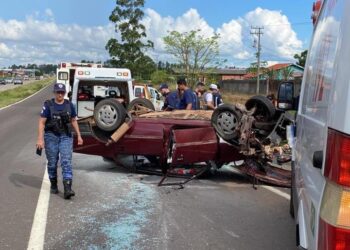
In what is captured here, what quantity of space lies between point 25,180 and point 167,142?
95.4 inches

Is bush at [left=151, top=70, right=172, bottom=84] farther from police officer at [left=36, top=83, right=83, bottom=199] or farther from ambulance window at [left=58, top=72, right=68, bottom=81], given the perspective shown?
police officer at [left=36, top=83, right=83, bottom=199]

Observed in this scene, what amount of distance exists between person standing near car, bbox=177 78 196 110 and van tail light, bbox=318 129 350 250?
8257 mm

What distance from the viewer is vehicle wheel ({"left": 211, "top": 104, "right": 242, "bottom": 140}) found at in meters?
8.34

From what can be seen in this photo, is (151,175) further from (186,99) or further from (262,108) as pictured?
(262,108)

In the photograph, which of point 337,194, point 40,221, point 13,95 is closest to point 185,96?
point 40,221

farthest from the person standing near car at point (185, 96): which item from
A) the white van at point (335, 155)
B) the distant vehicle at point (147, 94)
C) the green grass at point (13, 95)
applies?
the green grass at point (13, 95)

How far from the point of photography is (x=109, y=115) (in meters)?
9.36

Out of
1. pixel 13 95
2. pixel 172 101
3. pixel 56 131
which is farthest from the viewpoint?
pixel 13 95

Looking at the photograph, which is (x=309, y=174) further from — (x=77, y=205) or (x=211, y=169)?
(x=211, y=169)

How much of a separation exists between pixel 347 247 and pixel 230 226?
12.5ft

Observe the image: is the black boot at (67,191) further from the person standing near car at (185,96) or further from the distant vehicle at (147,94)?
the distant vehicle at (147,94)

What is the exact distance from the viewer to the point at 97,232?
572 cm

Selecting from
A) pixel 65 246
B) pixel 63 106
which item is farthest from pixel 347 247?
pixel 63 106

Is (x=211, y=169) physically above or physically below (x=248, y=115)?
below
